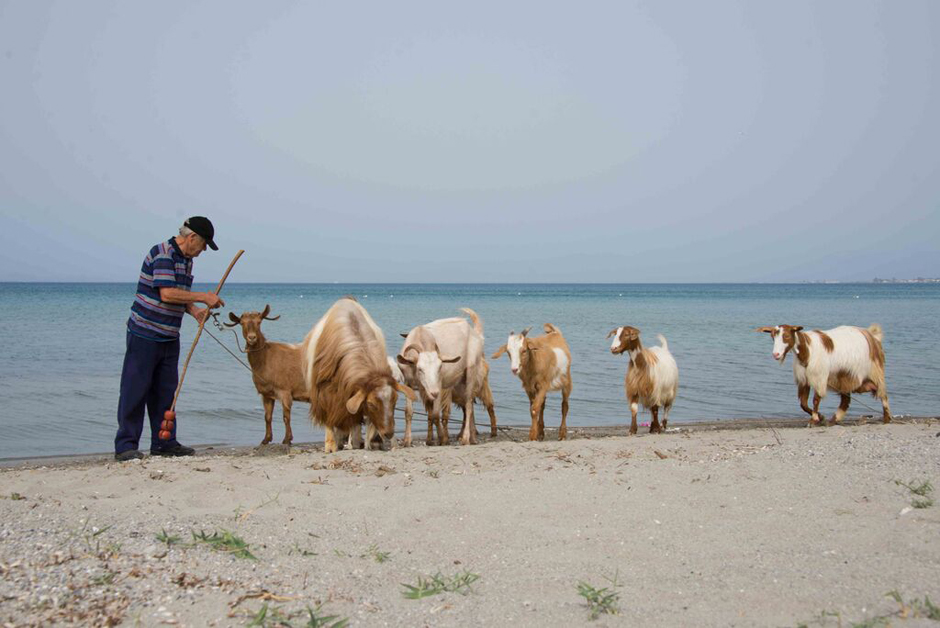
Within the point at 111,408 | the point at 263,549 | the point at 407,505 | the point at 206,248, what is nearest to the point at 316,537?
the point at 263,549

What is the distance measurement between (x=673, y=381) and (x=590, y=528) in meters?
6.62

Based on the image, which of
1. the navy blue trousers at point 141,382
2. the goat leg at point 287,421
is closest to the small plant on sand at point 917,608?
the navy blue trousers at point 141,382

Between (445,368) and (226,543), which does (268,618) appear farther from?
(445,368)

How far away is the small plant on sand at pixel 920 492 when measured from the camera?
545 cm

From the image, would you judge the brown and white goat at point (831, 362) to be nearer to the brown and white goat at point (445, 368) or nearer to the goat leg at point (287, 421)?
the brown and white goat at point (445, 368)

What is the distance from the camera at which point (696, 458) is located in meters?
7.58

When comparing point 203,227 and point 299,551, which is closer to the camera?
point 299,551

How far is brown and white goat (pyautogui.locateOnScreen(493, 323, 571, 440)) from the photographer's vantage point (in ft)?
35.3

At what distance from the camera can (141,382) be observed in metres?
8.26

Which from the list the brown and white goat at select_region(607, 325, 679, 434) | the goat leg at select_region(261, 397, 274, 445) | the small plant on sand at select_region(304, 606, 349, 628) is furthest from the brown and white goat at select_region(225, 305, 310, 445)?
the small plant on sand at select_region(304, 606, 349, 628)

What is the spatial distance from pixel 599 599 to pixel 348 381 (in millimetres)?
4786

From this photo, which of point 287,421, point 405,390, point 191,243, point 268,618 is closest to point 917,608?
point 268,618

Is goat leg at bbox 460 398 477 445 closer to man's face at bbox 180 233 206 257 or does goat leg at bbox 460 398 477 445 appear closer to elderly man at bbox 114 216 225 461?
elderly man at bbox 114 216 225 461

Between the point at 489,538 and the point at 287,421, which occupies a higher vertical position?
the point at 489,538
